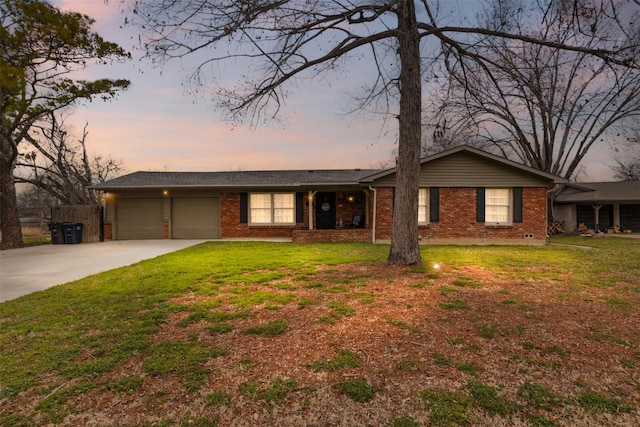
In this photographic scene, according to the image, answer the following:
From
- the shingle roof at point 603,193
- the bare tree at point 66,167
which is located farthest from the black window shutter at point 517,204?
the bare tree at point 66,167

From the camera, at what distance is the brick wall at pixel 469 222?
1323 centimetres

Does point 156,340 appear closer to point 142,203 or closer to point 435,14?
point 435,14

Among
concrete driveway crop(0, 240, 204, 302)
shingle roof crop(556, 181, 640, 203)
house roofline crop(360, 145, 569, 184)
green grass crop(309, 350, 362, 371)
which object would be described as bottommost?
green grass crop(309, 350, 362, 371)

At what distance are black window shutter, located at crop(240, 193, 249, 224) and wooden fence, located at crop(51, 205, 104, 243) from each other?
6448 mm

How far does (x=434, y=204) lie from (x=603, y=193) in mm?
15545

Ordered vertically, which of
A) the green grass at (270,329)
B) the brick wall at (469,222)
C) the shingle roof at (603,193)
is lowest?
the green grass at (270,329)

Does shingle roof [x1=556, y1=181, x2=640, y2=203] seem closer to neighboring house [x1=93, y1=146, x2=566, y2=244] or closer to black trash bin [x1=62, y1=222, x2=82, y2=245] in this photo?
neighboring house [x1=93, y1=146, x2=566, y2=244]

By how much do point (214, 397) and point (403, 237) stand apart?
19.5 ft

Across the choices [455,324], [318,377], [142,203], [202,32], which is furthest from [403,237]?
[142,203]

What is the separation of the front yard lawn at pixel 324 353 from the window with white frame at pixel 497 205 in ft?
24.3

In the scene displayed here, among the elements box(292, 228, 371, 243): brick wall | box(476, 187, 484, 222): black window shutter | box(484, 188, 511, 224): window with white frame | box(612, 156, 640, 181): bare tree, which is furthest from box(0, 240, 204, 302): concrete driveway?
box(612, 156, 640, 181): bare tree

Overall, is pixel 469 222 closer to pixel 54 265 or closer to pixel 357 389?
pixel 357 389

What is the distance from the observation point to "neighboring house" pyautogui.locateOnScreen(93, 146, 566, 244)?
13.1 meters

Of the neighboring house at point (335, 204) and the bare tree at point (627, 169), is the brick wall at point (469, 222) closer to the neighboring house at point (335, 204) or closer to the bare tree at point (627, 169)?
the neighboring house at point (335, 204)
